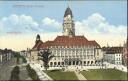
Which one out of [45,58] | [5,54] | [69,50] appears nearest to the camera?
[45,58]

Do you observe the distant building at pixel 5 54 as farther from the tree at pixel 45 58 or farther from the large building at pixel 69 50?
Result: the tree at pixel 45 58

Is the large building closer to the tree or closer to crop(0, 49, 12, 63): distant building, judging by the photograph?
the tree

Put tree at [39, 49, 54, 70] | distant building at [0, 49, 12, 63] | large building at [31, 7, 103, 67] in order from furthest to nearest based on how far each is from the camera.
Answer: tree at [39, 49, 54, 70]
large building at [31, 7, 103, 67]
distant building at [0, 49, 12, 63]

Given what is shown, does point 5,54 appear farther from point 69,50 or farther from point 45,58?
point 45,58

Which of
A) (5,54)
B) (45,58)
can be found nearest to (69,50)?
(5,54)

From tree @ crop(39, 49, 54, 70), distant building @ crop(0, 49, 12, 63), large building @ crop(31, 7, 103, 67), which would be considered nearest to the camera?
distant building @ crop(0, 49, 12, 63)

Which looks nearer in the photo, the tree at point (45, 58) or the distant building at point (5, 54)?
the distant building at point (5, 54)

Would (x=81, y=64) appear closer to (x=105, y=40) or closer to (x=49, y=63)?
(x=49, y=63)

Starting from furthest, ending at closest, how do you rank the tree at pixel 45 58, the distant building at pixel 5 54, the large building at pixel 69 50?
the tree at pixel 45 58 < the large building at pixel 69 50 < the distant building at pixel 5 54

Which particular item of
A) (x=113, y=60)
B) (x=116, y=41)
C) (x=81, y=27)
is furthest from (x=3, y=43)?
(x=113, y=60)

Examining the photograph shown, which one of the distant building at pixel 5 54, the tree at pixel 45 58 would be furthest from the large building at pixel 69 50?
the distant building at pixel 5 54

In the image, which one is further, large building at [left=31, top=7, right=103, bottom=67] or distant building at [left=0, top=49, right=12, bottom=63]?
large building at [left=31, top=7, right=103, bottom=67]

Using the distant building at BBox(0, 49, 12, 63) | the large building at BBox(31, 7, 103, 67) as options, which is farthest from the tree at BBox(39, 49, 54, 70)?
the distant building at BBox(0, 49, 12, 63)
